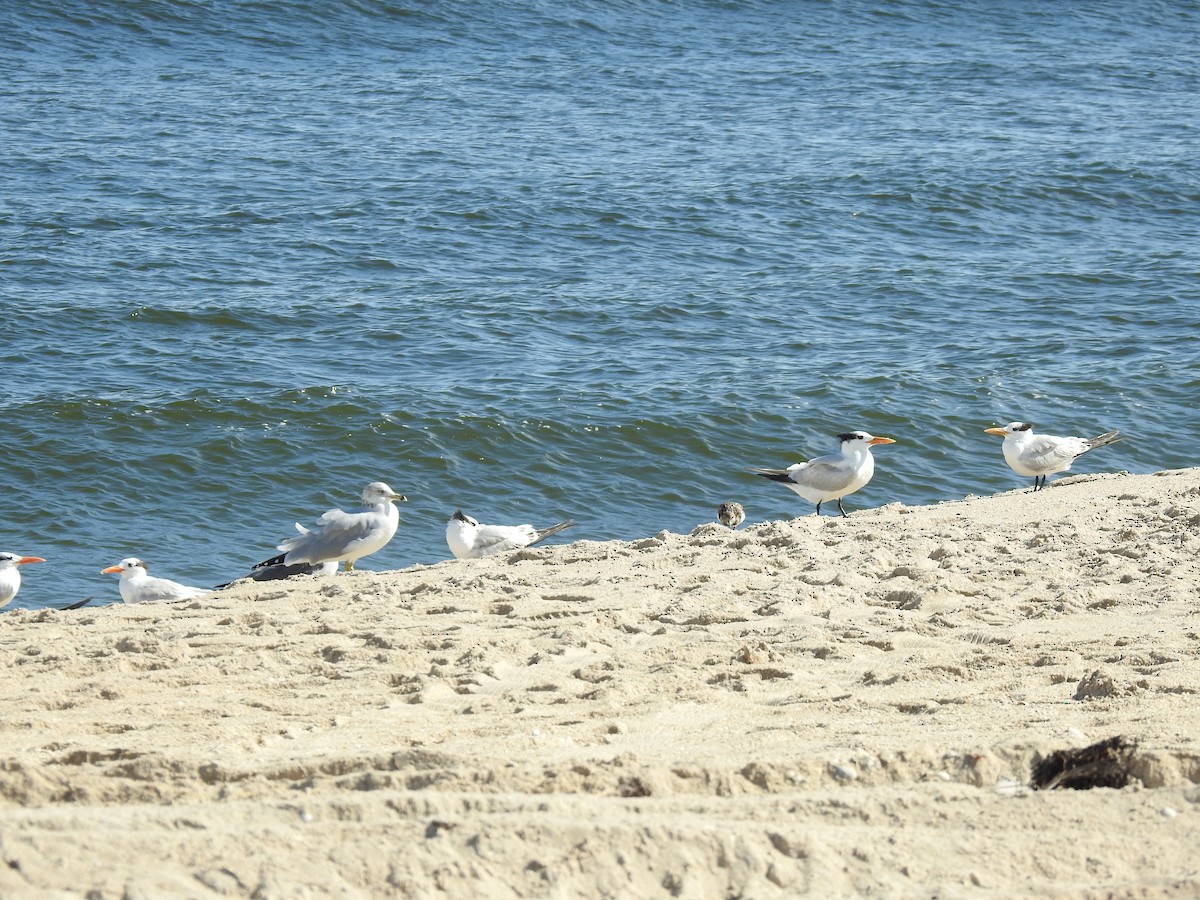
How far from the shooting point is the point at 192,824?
3592mm

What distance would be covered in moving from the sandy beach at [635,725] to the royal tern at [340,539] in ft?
2.78

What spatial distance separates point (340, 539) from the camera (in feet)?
28.1

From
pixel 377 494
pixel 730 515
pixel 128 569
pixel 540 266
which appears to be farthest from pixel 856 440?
pixel 540 266

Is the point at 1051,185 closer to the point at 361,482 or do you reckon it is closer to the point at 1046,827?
the point at 361,482

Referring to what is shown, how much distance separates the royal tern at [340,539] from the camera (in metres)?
8.49

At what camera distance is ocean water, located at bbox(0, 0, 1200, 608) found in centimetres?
1170

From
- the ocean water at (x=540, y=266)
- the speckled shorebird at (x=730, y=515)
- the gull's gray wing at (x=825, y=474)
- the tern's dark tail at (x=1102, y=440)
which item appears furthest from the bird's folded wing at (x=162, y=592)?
the tern's dark tail at (x=1102, y=440)

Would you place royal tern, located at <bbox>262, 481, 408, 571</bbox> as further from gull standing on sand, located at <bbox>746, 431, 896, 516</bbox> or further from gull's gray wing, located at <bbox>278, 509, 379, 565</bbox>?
gull standing on sand, located at <bbox>746, 431, 896, 516</bbox>

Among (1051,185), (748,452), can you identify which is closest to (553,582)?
(748,452)

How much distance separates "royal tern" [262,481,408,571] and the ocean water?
126 centimetres

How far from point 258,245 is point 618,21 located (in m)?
13.2

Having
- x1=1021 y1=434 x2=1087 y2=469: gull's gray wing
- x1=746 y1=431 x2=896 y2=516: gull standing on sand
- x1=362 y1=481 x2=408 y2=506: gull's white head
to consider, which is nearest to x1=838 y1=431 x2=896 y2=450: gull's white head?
x1=746 y1=431 x2=896 y2=516: gull standing on sand

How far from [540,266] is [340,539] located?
27.3 ft

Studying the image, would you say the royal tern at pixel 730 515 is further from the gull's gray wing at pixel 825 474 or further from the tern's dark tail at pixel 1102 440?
the tern's dark tail at pixel 1102 440
